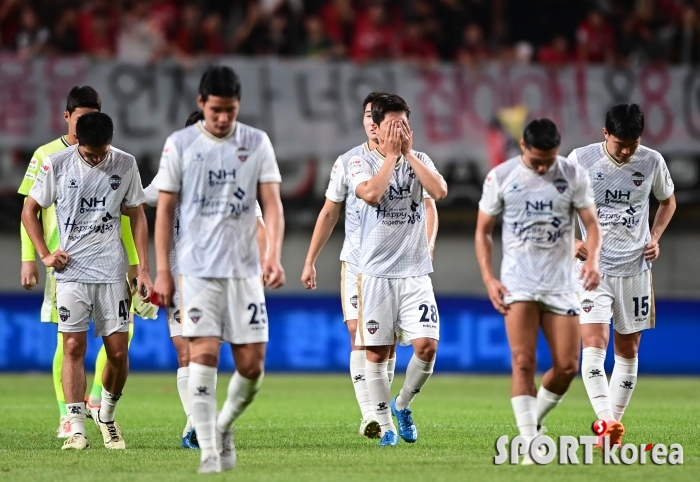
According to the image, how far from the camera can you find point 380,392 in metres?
9.09

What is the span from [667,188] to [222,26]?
39.2 feet

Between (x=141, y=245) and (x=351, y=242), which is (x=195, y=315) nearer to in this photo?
(x=141, y=245)

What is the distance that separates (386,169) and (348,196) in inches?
46.5

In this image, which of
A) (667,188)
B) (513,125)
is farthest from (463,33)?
(667,188)

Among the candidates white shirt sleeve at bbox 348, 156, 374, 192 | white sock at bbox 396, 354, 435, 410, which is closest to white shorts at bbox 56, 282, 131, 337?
white shirt sleeve at bbox 348, 156, 374, 192

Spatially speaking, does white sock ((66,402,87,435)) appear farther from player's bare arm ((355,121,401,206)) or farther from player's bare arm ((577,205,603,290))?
player's bare arm ((577,205,603,290))

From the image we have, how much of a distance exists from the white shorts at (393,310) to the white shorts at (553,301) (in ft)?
4.87

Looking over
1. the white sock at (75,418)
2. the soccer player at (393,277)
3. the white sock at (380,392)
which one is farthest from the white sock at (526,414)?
the white sock at (75,418)

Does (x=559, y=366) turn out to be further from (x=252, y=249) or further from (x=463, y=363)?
(x=463, y=363)

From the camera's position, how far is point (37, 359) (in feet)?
57.9

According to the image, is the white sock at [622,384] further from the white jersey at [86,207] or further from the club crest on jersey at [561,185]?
the white jersey at [86,207]

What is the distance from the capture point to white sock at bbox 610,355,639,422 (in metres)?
9.23

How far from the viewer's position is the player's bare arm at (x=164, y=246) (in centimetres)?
726

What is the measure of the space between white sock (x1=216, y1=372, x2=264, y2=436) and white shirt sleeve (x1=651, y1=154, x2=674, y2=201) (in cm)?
383
